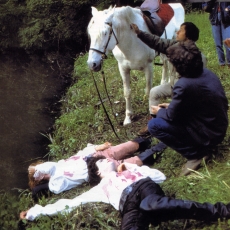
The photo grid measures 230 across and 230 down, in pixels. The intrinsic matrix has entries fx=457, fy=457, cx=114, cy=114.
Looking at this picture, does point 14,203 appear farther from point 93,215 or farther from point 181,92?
point 181,92

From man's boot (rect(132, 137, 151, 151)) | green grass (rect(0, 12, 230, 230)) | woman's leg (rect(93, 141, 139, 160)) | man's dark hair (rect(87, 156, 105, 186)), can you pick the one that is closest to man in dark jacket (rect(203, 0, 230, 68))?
green grass (rect(0, 12, 230, 230))

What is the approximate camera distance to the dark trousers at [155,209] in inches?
155

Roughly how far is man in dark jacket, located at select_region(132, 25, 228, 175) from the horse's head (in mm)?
1578

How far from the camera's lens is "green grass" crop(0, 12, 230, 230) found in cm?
457

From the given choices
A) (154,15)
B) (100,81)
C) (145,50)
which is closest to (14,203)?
(145,50)

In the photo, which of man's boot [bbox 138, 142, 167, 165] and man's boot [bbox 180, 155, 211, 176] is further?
man's boot [bbox 138, 142, 167, 165]

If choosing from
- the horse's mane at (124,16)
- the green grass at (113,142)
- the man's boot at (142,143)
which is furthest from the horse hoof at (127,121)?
the horse's mane at (124,16)

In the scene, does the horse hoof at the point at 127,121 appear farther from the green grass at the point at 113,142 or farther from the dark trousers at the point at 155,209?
the dark trousers at the point at 155,209

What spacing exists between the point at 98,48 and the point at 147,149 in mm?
1581

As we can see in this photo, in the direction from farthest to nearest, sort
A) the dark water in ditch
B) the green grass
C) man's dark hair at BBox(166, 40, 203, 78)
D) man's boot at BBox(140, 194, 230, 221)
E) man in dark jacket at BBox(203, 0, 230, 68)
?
1. man in dark jacket at BBox(203, 0, 230, 68)
2. the dark water in ditch
3. man's dark hair at BBox(166, 40, 203, 78)
4. the green grass
5. man's boot at BBox(140, 194, 230, 221)

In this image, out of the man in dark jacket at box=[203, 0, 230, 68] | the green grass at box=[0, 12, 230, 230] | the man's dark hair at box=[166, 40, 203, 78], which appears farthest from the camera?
the man in dark jacket at box=[203, 0, 230, 68]

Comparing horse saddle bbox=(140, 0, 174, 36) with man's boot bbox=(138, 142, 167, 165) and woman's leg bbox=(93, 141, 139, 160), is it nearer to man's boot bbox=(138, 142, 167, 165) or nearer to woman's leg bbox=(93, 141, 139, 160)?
woman's leg bbox=(93, 141, 139, 160)

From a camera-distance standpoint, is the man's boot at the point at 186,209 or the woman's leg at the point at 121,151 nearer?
the man's boot at the point at 186,209

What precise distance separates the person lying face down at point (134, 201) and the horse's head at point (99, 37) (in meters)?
1.50
